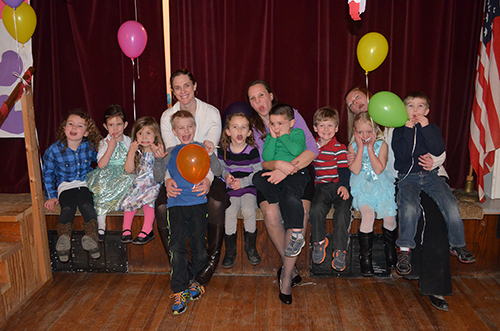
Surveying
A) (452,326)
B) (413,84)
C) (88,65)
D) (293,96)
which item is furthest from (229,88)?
(452,326)

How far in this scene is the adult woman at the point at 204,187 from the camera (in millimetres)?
2637

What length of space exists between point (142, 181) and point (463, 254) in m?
2.22

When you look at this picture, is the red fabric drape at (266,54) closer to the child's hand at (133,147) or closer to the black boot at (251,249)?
the child's hand at (133,147)

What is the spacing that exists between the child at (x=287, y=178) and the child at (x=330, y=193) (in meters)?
0.13

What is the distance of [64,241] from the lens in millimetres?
2762

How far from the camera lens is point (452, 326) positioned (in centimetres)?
224

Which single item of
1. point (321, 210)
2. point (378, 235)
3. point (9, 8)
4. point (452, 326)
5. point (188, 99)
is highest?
point (9, 8)

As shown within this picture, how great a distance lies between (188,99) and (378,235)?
5.66ft

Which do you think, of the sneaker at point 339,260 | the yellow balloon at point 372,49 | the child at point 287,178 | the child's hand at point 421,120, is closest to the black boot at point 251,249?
the child at point 287,178

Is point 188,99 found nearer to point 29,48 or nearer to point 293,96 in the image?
point 293,96

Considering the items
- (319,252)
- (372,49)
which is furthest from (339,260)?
(372,49)

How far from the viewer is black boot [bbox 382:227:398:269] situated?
2631 mm

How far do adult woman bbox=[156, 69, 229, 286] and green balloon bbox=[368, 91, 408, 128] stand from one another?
1.15 metres

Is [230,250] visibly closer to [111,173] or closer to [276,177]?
[276,177]
